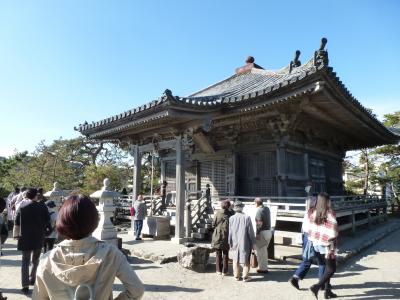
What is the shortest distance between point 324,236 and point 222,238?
2302 mm

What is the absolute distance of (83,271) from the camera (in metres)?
1.93

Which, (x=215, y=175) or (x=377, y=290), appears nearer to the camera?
(x=377, y=290)

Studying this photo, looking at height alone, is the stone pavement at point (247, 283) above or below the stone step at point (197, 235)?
below

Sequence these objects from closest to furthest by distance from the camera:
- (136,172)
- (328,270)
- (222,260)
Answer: (328,270) → (222,260) → (136,172)

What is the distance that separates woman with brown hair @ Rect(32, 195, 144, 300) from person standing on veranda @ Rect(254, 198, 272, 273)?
17.8ft

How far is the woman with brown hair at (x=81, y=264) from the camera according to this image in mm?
1934

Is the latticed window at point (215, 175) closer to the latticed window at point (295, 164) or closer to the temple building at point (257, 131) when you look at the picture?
the temple building at point (257, 131)

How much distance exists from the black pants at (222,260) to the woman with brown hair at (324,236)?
6.96 feet

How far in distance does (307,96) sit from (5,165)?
27.9 m

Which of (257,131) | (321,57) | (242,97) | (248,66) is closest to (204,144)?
(257,131)

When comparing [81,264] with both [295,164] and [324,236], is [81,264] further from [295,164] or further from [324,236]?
[295,164]

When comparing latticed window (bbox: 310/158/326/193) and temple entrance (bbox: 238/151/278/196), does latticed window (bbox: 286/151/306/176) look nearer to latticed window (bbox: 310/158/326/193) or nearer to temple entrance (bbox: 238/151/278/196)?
temple entrance (bbox: 238/151/278/196)

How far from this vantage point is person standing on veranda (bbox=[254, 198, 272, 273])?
280 inches

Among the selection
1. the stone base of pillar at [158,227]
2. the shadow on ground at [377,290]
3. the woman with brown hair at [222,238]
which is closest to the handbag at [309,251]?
the shadow on ground at [377,290]
